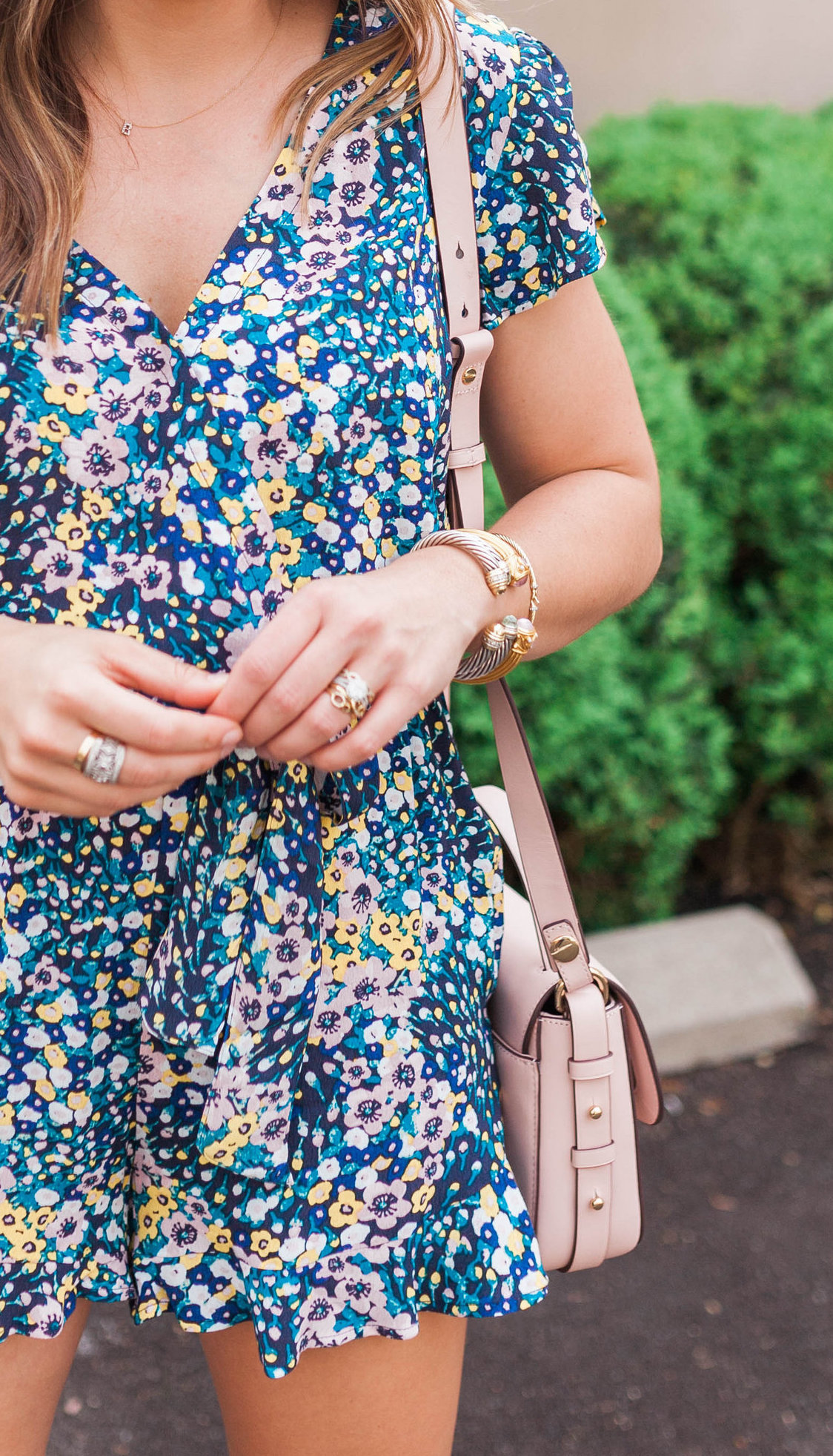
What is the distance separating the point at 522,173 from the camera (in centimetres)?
132

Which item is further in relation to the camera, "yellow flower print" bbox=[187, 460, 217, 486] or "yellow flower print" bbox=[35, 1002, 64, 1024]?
"yellow flower print" bbox=[35, 1002, 64, 1024]

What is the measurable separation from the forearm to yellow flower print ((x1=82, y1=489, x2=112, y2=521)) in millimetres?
410

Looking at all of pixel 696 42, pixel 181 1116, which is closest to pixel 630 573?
pixel 181 1116

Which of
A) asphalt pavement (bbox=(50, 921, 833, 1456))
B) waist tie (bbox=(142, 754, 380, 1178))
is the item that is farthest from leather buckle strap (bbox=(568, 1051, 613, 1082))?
asphalt pavement (bbox=(50, 921, 833, 1456))

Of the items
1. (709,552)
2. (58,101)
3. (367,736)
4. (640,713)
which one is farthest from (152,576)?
(709,552)

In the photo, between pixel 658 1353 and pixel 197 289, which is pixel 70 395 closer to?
pixel 197 289

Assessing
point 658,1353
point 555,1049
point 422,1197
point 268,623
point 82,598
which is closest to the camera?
point 268,623

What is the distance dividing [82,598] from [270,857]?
0.99ft

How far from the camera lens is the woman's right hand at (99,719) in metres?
1.01

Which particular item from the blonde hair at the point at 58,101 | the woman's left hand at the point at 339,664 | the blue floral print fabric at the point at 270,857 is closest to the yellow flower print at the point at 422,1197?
the blue floral print fabric at the point at 270,857

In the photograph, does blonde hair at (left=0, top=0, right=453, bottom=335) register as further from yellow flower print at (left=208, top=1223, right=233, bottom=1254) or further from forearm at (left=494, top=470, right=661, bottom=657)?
yellow flower print at (left=208, top=1223, right=233, bottom=1254)

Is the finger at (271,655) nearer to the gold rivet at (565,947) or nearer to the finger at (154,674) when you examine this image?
the finger at (154,674)

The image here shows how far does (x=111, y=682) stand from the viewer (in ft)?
3.34

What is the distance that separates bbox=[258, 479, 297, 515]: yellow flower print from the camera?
1216mm
